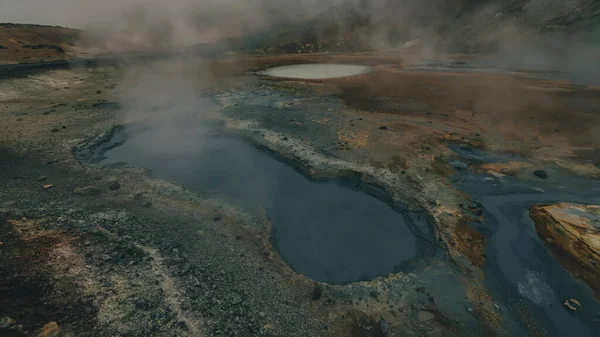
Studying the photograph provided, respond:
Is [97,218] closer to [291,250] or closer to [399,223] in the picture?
[291,250]

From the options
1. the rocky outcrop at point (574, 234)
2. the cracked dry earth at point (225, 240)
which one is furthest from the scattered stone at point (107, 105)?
the rocky outcrop at point (574, 234)

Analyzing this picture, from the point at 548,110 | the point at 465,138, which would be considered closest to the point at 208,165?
the point at 465,138

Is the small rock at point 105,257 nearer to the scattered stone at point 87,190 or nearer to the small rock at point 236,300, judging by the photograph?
the small rock at point 236,300

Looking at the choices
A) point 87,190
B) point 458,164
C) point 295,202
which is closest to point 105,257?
point 87,190

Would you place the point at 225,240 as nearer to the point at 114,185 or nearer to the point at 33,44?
the point at 114,185

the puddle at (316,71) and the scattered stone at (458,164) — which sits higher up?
the puddle at (316,71)

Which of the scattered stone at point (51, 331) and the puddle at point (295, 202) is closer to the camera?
the scattered stone at point (51, 331)
